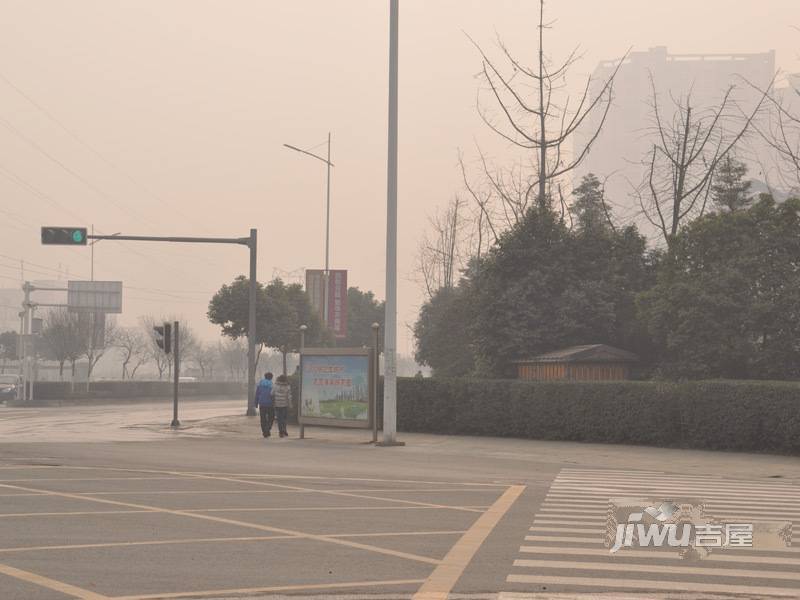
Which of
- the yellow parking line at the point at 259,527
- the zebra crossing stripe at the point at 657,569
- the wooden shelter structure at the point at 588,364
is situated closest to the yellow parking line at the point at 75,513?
the yellow parking line at the point at 259,527

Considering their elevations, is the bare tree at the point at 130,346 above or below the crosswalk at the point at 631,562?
above

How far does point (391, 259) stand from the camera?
1027 inches

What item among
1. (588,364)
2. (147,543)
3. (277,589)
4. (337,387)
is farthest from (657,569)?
(588,364)

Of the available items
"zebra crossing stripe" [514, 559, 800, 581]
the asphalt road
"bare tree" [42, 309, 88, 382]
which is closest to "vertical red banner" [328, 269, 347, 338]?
"bare tree" [42, 309, 88, 382]

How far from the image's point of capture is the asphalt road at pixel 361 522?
328 inches

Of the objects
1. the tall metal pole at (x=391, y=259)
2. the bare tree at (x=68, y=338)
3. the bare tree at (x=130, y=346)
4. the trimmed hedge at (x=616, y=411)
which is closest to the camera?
the trimmed hedge at (x=616, y=411)

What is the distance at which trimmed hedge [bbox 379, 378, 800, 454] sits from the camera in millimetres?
23781

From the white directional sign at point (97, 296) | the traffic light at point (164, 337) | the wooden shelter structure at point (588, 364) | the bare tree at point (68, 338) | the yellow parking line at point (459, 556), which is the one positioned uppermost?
the white directional sign at point (97, 296)

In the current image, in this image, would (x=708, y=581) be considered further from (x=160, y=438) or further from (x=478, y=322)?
(x=478, y=322)

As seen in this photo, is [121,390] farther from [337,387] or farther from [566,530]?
[566,530]

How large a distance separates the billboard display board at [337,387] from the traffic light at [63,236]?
29.1 ft

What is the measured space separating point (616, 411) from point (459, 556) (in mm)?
17457

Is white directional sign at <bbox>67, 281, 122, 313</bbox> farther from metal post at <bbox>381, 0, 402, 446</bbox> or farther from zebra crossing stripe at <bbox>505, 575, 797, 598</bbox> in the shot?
zebra crossing stripe at <bbox>505, 575, 797, 598</bbox>

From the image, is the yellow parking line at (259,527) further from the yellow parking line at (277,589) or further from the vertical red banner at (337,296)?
the vertical red banner at (337,296)
